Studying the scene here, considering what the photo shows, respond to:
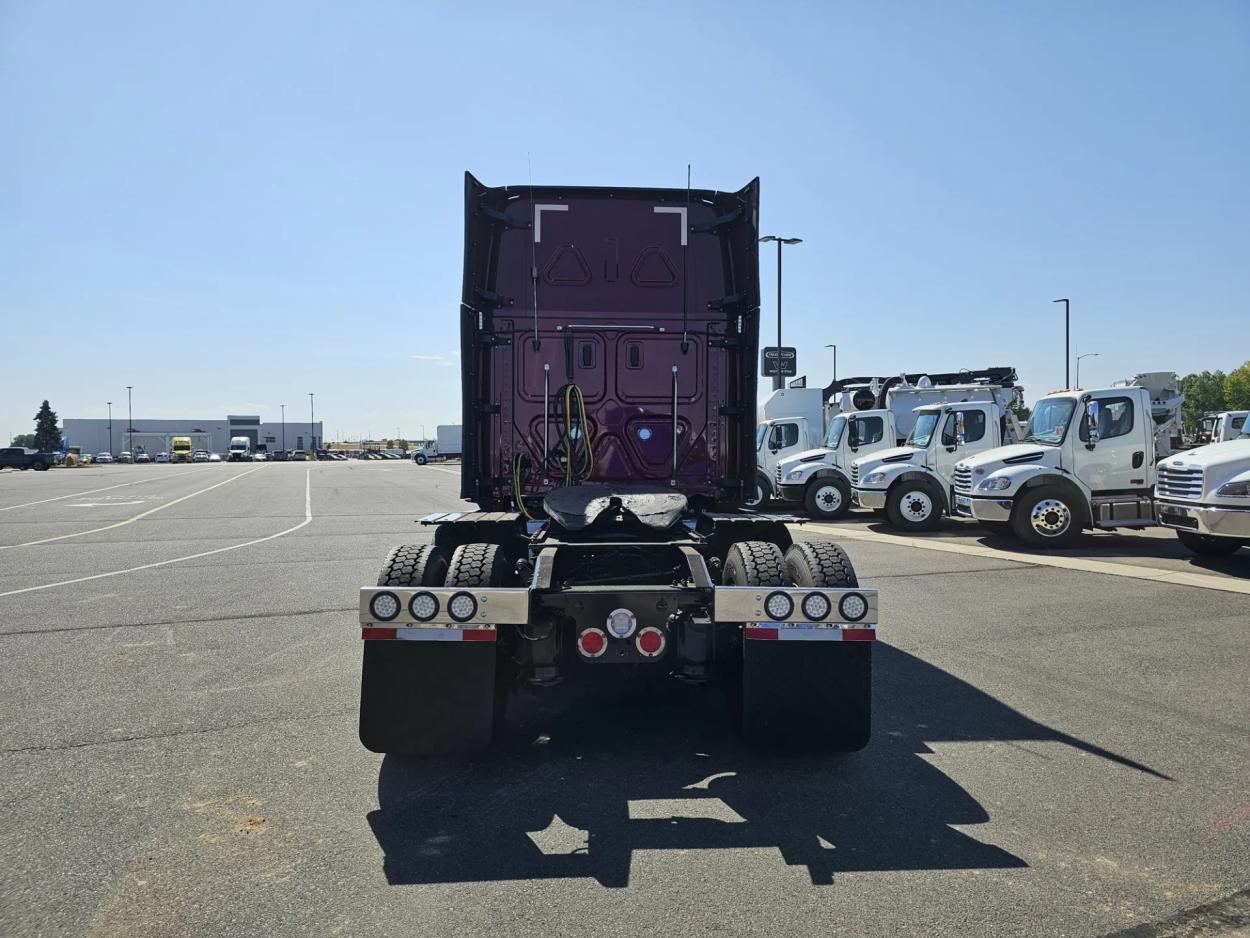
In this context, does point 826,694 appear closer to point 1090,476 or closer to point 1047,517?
point 1047,517

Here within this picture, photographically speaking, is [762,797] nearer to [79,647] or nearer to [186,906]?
[186,906]

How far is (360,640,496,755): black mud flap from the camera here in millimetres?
4141

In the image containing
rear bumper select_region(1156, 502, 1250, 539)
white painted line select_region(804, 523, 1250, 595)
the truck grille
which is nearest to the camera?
white painted line select_region(804, 523, 1250, 595)

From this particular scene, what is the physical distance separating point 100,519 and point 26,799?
17114 mm

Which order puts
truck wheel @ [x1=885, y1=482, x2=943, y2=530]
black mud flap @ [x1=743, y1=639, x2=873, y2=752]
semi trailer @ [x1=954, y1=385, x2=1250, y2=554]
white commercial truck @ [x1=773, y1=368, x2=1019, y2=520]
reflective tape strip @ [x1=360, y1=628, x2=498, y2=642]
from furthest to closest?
white commercial truck @ [x1=773, y1=368, x2=1019, y2=520] → truck wheel @ [x1=885, y1=482, x2=943, y2=530] → semi trailer @ [x1=954, y1=385, x2=1250, y2=554] → black mud flap @ [x1=743, y1=639, x2=873, y2=752] → reflective tape strip @ [x1=360, y1=628, x2=498, y2=642]

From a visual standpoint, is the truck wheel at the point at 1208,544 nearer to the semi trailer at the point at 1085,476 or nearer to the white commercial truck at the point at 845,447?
the semi trailer at the point at 1085,476

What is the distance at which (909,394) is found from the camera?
2108 cm

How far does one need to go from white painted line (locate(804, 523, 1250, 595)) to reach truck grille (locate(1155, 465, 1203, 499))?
1028mm

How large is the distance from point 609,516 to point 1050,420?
1116cm

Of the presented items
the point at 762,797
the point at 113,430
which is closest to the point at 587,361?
the point at 762,797

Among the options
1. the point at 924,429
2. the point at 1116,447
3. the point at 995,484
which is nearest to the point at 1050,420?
the point at 1116,447

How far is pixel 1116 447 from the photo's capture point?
13.1m

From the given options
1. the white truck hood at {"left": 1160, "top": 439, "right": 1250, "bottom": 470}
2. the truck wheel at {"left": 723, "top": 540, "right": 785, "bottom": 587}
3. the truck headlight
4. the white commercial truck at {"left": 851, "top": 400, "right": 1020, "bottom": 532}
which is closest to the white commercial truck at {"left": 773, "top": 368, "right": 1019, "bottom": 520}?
the white commercial truck at {"left": 851, "top": 400, "right": 1020, "bottom": 532}

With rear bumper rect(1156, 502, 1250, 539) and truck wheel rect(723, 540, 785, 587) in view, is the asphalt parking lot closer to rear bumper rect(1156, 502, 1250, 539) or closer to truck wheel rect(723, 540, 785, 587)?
truck wheel rect(723, 540, 785, 587)
